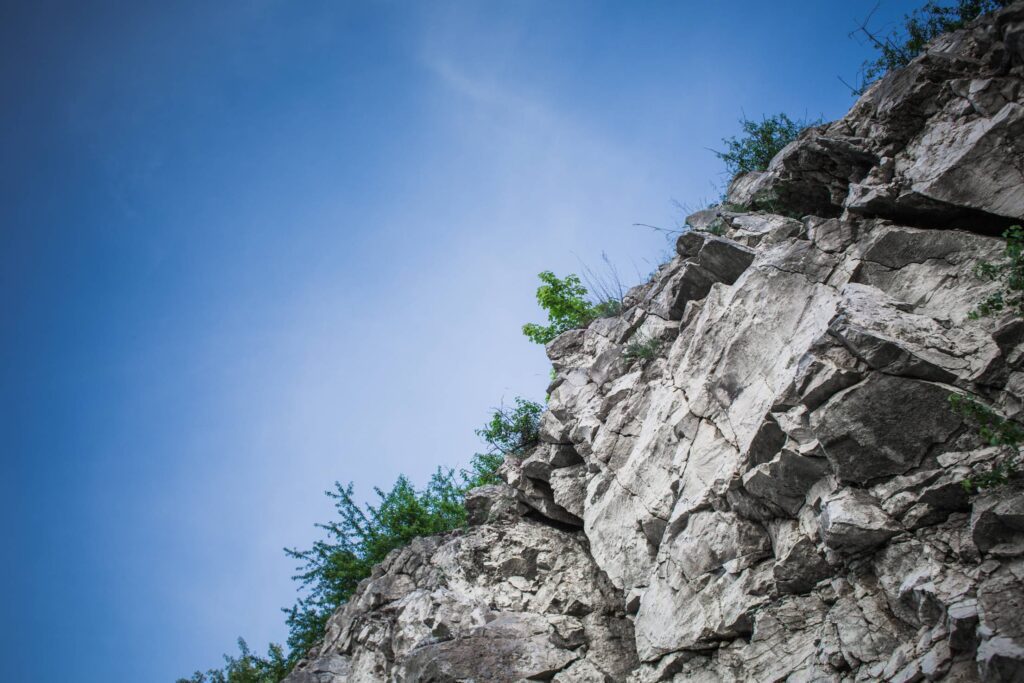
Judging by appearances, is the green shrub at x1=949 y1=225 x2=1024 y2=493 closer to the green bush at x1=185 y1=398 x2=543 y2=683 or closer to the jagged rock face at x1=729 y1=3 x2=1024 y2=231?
the jagged rock face at x1=729 y1=3 x2=1024 y2=231

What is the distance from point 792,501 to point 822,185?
28.3 feet

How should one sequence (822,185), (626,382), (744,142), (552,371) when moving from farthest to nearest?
(552,371) → (744,142) → (626,382) → (822,185)

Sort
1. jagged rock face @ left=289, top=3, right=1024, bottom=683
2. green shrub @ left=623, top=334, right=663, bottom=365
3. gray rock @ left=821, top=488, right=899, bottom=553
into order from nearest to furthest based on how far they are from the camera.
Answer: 1. jagged rock face @ left=289, top=3, right=1024, bottom=683
2. gray rock @ left=821, top=488, right=899, bottom=553
3. green shrub @ left=623, top=334, right=663, bottom=365

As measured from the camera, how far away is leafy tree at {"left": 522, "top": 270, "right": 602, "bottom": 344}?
22.5 metres

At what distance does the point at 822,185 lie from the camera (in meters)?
15.5

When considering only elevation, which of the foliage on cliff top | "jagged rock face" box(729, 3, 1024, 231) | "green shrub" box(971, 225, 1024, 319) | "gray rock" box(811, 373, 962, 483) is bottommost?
"gray rock" box(811, 373, 962, 483)

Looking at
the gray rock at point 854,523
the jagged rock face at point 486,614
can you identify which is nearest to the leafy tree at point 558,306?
the jagged rock face at point 486,614

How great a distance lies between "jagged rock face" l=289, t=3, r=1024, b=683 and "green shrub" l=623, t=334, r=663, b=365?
22 centimetres

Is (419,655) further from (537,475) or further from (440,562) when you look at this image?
(537,475)

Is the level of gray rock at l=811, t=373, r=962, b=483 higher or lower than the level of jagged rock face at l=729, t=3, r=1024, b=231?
lower

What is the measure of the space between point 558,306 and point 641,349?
Answer: 6.34 meters

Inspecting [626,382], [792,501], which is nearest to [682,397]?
[626,382]

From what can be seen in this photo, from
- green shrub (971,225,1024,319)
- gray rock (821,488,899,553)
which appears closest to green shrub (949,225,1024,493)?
green shrub (971,225,1024,319)

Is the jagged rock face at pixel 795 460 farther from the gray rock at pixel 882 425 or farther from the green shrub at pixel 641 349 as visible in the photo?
the green shrub at pixel 641 349
